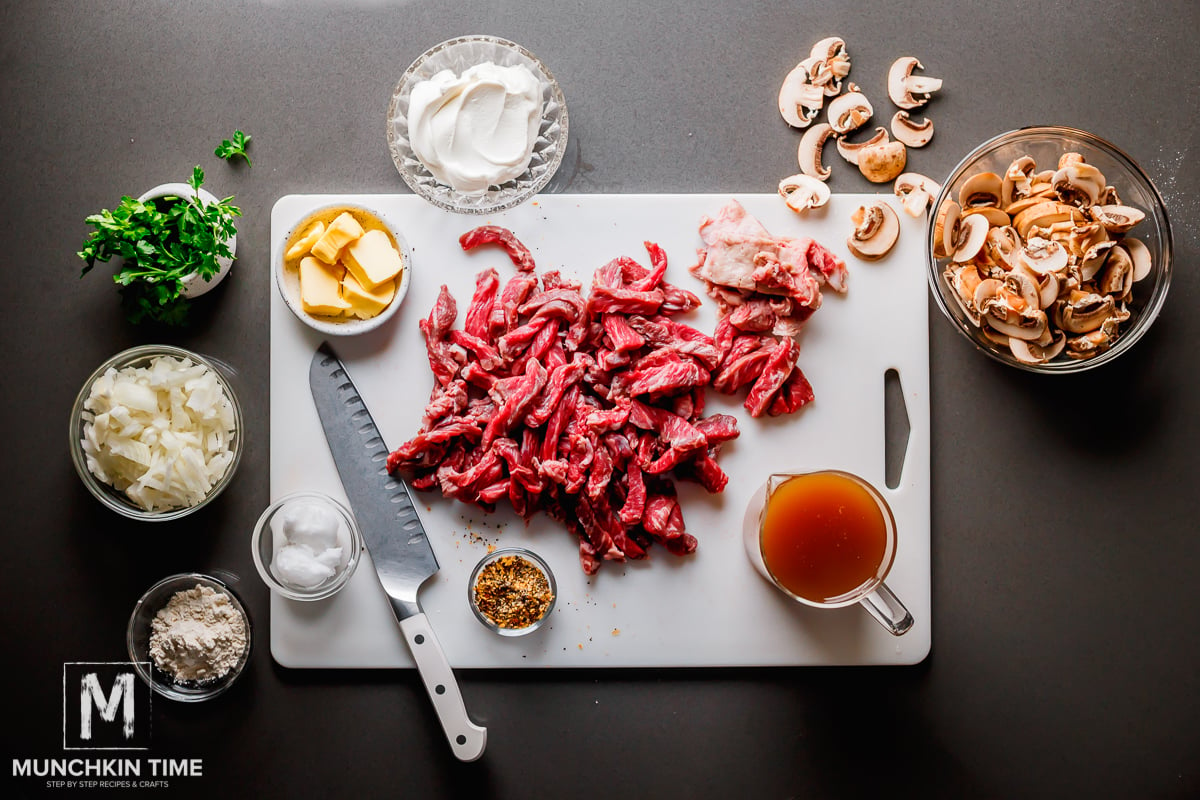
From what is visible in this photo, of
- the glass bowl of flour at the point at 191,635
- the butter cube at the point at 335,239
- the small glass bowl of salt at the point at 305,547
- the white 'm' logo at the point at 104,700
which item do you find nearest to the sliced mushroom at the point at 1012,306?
the butter cube at the point at 335,239

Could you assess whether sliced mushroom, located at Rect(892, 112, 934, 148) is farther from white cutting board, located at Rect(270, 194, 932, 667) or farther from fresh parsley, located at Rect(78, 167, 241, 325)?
fresh parsley, located at Rect(78, 167, 241, 325)

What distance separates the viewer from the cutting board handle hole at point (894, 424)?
2309mm

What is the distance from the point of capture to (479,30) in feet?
7.76

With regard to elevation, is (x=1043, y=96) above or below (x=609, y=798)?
above

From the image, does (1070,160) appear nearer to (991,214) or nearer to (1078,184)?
(1078,184)

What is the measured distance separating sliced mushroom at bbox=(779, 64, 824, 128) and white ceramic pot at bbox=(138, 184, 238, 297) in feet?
→ 5.59

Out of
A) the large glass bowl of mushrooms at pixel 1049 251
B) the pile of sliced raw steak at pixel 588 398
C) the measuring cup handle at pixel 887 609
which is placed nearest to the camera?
the measuring cup handle at pixel 887 609

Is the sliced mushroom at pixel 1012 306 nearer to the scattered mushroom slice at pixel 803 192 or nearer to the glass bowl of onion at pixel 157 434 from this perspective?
the scattered mushroom slice at pixel 803 192


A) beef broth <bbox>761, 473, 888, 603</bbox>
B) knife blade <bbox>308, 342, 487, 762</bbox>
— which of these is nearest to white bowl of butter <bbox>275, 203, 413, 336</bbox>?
knife blade <bbox>308, 342, 487, 762</bbox>

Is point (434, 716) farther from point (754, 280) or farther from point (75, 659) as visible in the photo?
point (754, 280)

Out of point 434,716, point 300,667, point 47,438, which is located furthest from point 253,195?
point 434,716

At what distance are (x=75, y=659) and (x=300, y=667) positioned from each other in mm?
728

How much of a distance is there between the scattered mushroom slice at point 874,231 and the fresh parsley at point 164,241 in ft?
5.83

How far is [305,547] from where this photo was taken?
2119 mm
